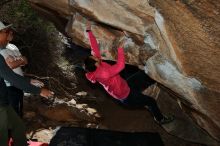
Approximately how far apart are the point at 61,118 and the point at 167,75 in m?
2.93

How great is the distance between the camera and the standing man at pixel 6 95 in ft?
13.8

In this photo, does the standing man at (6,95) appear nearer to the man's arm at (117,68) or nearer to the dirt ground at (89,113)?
the man's arm at (117,68)

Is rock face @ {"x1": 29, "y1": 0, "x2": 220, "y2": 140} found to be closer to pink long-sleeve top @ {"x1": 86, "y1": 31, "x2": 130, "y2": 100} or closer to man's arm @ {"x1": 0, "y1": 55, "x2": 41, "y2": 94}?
pink long-sleeve top @ {"x1": 86, "y1": 31, "x2": 130, "y2": 100}

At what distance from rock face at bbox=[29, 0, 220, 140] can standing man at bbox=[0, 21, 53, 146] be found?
164 centimetres

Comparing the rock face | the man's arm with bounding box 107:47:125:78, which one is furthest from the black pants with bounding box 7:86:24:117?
the rock face

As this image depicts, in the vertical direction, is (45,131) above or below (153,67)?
below

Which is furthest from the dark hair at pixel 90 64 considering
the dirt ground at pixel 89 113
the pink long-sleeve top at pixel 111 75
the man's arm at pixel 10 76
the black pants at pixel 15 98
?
the dirt ground at pixel 89 113

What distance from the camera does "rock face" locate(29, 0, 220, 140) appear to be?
407cm

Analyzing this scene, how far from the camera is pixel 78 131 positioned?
469 cm

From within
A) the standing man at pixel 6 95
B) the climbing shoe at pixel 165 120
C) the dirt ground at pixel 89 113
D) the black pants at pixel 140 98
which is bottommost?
the dirt ground at pixel 89 113

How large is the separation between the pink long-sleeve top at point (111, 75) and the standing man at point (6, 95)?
88 centimetres

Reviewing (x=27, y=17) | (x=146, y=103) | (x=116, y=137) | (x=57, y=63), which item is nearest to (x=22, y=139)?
(x=116, y=137)

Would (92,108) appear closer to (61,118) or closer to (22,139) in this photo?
(61,118)

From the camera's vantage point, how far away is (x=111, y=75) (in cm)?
527
